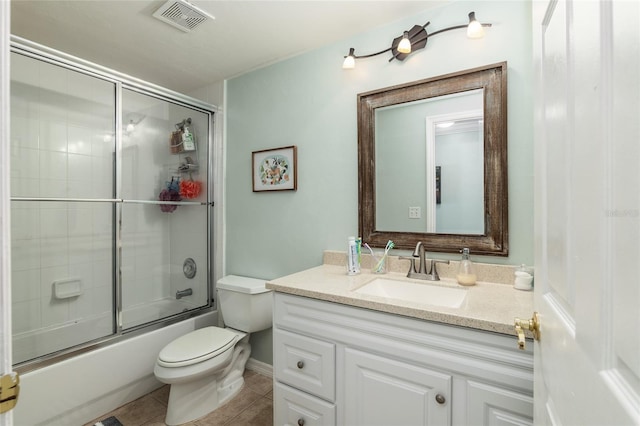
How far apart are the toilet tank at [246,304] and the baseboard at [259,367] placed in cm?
35

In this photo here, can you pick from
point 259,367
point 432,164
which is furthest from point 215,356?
point 432,164

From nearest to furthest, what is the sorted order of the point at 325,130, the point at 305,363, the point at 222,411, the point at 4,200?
the point at 4,200 → the point at 305,363 → the point at 222,411 → the point at 325,130

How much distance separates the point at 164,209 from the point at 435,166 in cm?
216

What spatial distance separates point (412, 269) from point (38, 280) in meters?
2.47

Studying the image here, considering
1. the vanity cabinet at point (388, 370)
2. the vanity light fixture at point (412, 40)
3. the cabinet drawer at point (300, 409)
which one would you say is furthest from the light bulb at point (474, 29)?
the cabinet drawer at point (300, 409)

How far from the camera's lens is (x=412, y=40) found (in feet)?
5.40

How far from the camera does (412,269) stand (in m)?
1.60

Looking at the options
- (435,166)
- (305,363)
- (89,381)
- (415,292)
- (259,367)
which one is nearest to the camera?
(305,363)

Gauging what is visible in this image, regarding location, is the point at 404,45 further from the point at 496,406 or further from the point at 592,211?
the point at 496,406

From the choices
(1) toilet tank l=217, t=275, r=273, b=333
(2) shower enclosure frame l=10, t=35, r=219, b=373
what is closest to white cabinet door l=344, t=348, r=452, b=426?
(1) toilet tank l=217, t=275, r=273, b=333

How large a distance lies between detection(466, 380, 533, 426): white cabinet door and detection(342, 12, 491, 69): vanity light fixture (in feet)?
4.79

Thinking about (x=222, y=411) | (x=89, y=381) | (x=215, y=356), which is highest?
(x=215, y=356)

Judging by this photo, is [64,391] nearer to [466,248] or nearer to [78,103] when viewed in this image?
[78,103]

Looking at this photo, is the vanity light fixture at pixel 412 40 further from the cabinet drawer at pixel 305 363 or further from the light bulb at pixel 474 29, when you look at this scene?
the cabinet drawer at pixel 305 363
